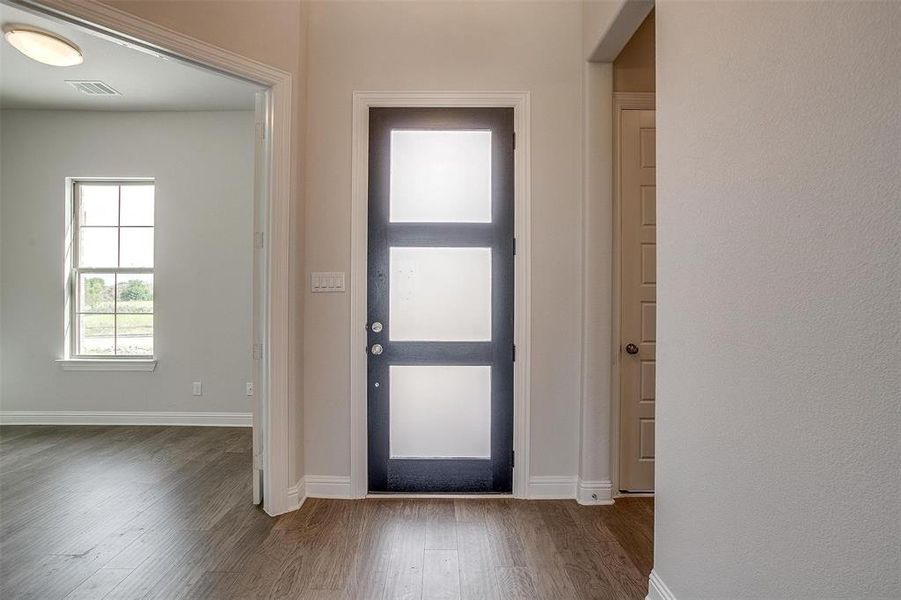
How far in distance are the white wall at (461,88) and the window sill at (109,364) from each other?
2.61m

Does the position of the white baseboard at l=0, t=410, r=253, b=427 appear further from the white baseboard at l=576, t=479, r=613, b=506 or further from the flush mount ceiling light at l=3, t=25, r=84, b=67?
the white baseboard at l=576, t=479, r=613, b=506

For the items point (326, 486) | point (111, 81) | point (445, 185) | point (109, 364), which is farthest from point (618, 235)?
point (109, 364)

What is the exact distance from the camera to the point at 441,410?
2.47 metres

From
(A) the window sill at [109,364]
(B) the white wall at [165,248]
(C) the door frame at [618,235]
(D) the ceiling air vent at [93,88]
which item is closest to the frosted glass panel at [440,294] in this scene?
(C) the door frame at [618,235]

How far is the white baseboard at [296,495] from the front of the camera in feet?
7.41

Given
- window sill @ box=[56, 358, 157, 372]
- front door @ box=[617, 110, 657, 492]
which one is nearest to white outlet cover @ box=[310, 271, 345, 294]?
front door @ box=[617, 110, 657, 492]

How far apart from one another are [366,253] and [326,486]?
4.78 feet

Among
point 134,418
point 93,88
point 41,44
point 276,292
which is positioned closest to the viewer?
point 276,292

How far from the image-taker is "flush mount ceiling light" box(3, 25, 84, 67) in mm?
2609

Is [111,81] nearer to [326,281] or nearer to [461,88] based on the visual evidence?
[326,281]

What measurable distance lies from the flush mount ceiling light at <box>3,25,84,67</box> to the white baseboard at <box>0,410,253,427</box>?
10.1 feet

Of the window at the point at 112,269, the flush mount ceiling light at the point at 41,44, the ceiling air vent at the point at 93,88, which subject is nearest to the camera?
the flush mount ceiling light at the point at 41,44

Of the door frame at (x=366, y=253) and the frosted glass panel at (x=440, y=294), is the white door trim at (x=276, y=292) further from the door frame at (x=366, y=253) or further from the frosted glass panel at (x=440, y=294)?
the frosted glass panel at (x=440, y=294)

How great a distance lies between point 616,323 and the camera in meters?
2.48
